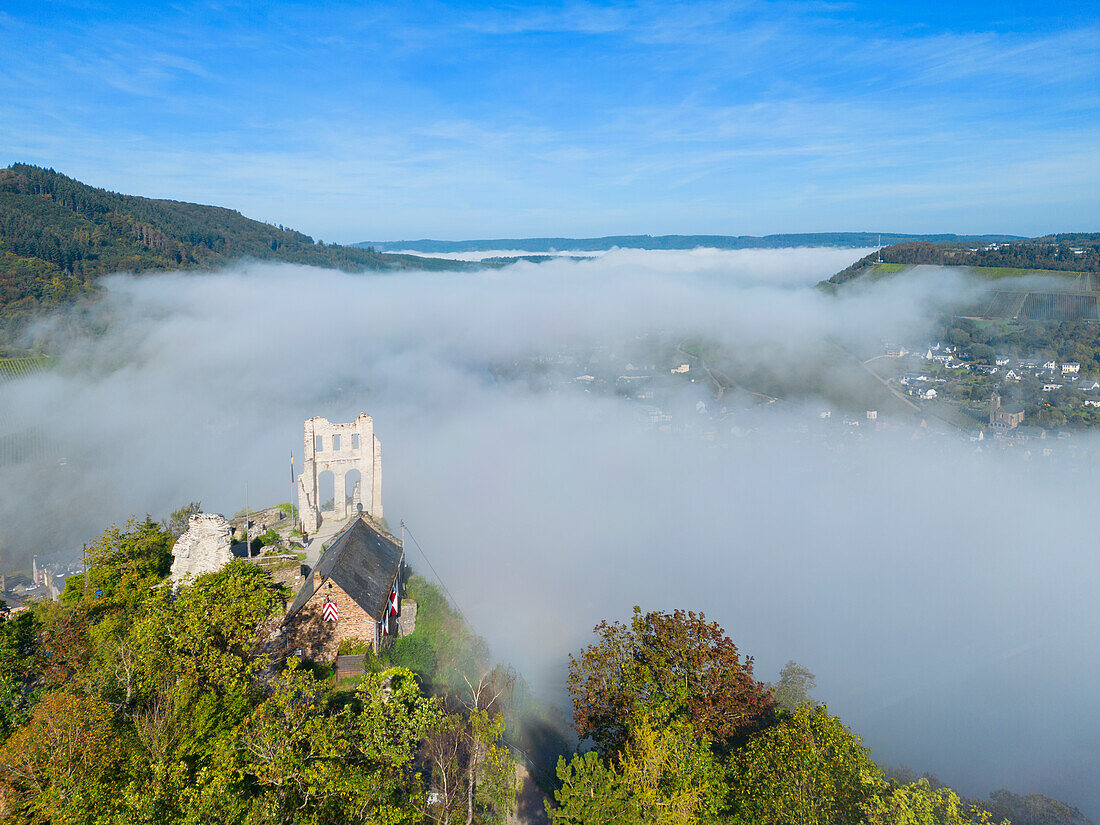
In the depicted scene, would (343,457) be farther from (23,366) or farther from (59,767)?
(23,366)

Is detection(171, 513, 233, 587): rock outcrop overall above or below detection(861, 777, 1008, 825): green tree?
above

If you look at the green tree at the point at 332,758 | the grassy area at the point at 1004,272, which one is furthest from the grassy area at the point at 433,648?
the grassy area at the point at 1004,272

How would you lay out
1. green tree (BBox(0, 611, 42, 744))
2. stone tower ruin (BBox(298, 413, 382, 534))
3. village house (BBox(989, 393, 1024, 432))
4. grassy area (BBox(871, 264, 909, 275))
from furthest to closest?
grassy area (BBox(871, 264, 909, 275)), village house (BBox(989, 393, 1024, 432)), stone tower ruin (BBox(298, 413, 382, 534)), green tree (BBox(0, 611, 42, 744))

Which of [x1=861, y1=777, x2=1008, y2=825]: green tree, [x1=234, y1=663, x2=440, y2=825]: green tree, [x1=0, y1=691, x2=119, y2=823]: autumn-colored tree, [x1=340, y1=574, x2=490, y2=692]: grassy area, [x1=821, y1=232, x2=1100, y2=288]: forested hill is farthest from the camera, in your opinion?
[x1=821, y1=232, x2=1100, y2=288]: forested hill

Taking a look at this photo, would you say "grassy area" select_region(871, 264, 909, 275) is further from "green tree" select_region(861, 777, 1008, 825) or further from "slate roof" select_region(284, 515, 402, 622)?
"green tree" select_region(861, 777, 1008, 825)

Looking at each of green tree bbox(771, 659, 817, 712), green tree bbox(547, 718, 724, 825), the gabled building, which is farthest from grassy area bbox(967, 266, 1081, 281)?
the gabled building

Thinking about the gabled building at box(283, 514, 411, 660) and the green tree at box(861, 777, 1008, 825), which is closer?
the green tree at box(861, 777, 1008, 825)

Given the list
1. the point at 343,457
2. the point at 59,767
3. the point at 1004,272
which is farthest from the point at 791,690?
the point at 1004,272
